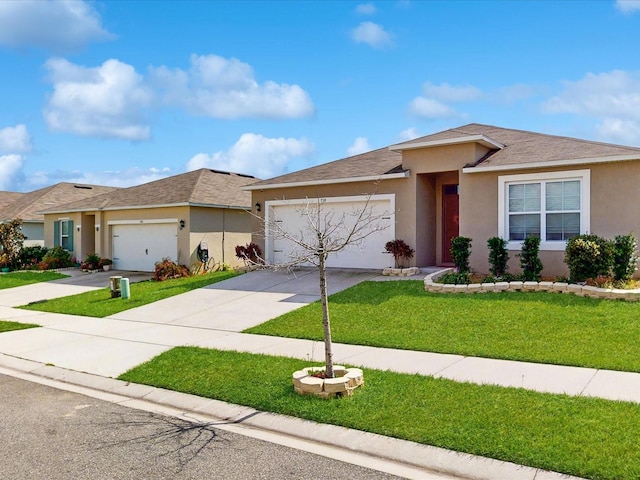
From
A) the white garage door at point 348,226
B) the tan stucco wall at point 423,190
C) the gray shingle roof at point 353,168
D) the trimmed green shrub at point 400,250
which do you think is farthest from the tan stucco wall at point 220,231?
A: the trimmed green shrub at point 400,250

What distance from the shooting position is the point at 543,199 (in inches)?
543

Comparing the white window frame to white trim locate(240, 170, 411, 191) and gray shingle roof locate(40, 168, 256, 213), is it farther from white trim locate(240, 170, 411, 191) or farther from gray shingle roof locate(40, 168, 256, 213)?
gray shingle roof locate(40, 168, 256, 213)

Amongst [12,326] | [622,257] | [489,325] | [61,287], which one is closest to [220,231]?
[61,287]

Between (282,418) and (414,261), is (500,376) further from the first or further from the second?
(414,261)

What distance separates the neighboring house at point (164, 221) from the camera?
2094cm

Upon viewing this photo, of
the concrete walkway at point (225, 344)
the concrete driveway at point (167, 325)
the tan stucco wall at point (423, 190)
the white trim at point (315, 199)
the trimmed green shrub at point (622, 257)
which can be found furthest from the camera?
the white trim at point (315, 199)

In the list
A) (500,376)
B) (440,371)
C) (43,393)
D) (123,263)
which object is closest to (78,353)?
(43,393)

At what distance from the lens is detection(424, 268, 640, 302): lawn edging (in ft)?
34.9

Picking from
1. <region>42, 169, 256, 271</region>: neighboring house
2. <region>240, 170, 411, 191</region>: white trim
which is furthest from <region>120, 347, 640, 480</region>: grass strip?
<region>42, 169, 256, 271</region>: neighboring house

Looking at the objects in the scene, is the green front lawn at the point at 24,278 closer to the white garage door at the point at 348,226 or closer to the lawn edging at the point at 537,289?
the white garage door at the point at 348,226

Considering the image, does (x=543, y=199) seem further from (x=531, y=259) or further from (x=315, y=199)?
(x=315, y=199)

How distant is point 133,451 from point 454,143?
12.6 meters

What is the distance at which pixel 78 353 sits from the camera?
9.38 m

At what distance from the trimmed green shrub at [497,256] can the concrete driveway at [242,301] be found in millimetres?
3564
